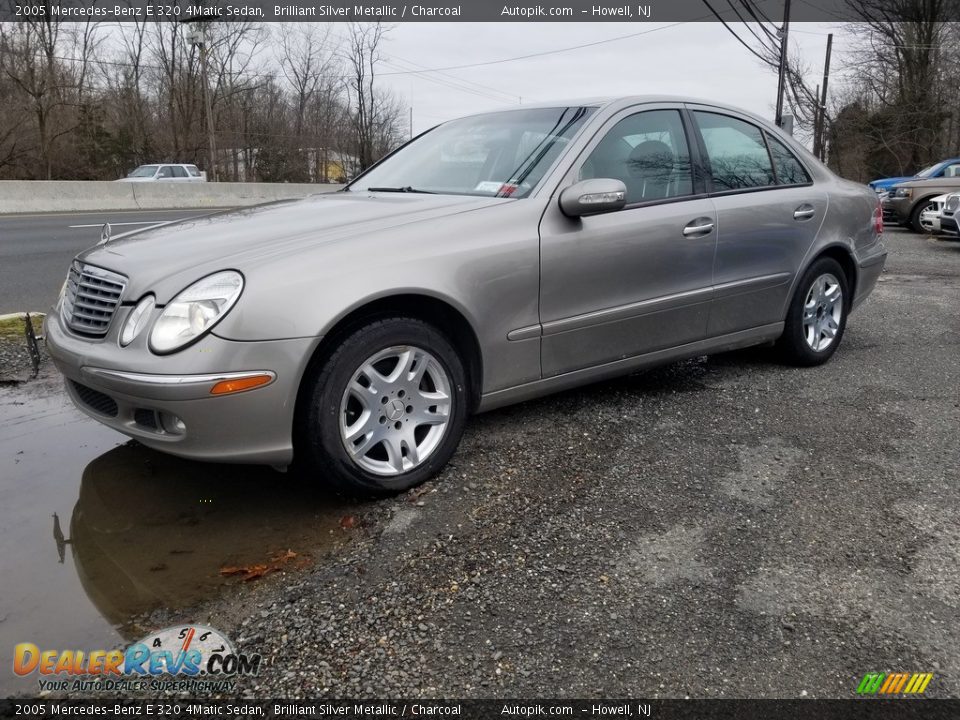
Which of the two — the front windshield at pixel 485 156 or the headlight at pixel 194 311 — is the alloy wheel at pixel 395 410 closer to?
the headlight at pixel 194 311

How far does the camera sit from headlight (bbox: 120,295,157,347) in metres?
2.70

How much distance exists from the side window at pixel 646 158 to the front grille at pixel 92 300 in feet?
7.01

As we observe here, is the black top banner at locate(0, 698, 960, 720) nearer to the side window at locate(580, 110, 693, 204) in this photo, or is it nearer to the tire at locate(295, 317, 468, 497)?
the tire at locate(295, 317, 468, 497)

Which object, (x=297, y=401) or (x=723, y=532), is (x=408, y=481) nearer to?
(x=297, y=401)

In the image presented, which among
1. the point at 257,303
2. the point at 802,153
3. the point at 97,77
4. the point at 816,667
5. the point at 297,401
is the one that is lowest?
the point at 816,667

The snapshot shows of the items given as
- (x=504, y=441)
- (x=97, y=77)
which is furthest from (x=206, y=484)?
(x=97, y=77)

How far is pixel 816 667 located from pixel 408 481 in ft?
5.31

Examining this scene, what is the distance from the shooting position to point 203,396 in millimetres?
2568

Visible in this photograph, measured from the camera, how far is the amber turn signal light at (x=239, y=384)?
2580mm

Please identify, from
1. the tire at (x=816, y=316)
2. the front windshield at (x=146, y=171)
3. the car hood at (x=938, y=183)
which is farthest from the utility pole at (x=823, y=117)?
the tire at (x=816, y=316)

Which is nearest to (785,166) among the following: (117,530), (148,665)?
(117,530)

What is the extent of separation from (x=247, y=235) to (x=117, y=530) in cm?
126

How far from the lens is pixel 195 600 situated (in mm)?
2363

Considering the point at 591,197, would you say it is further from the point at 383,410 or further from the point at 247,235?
the point at 247,235
